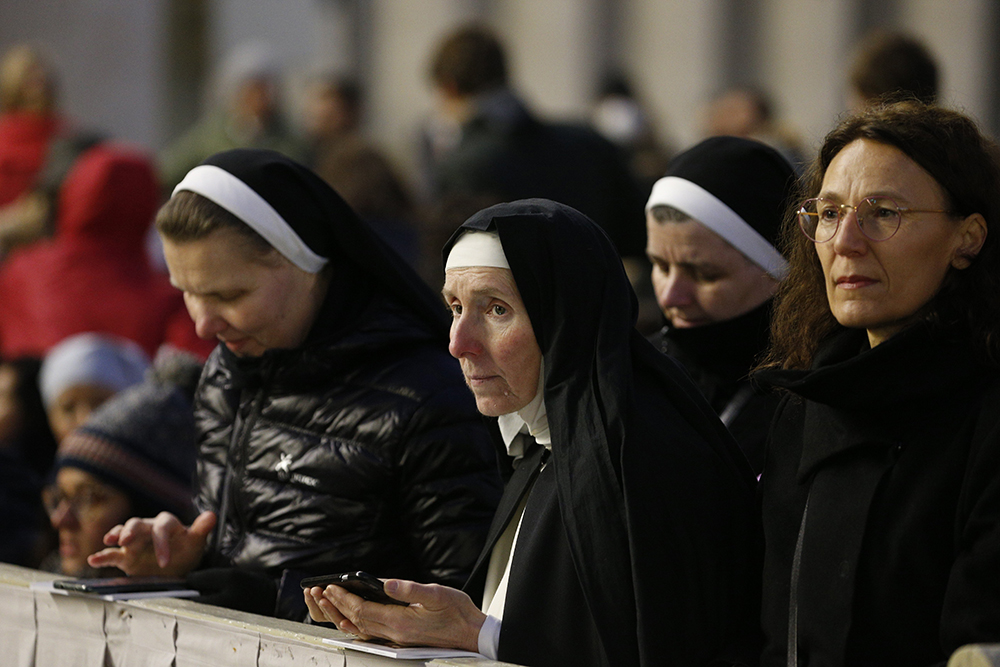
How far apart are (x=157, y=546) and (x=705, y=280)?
1743 millimetres

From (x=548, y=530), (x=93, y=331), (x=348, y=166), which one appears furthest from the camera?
(x=348, y=166)

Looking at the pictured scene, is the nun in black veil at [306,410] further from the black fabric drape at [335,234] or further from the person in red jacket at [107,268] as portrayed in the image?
the person in red jacket at [107,268]

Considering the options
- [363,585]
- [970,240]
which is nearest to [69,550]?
[363,585]

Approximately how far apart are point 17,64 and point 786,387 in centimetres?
766

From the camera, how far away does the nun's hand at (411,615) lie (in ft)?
9.71

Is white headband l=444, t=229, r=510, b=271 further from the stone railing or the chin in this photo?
the stone railing

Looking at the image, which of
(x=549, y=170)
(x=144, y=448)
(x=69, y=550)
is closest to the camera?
(x=69, y=550)

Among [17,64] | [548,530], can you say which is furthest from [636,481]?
[17,64]

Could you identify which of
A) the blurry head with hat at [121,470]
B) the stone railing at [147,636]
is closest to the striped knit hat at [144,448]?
the blurry head with hat at [121,470]

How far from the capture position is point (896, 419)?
2.80 metres

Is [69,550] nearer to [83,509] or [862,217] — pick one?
[83,509]

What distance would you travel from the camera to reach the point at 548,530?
3.15 meters

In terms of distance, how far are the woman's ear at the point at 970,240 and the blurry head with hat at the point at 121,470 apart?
9.89 ft

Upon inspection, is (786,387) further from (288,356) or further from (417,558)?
(288,356)
